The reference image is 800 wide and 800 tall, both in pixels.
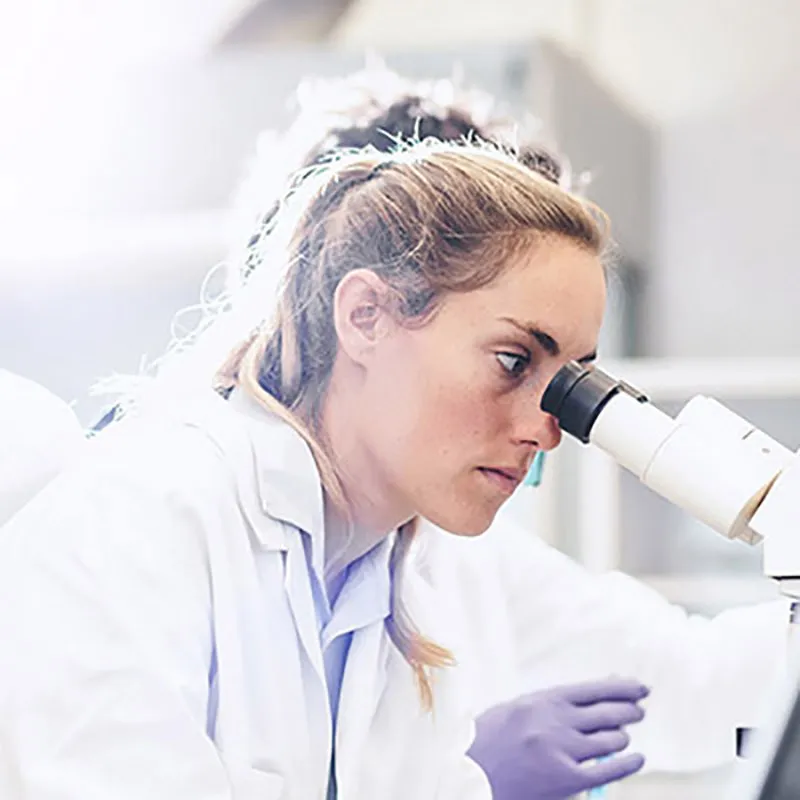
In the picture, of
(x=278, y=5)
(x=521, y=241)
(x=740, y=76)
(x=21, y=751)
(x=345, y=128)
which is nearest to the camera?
(x=21, y=751)

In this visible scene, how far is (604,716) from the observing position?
1.11m

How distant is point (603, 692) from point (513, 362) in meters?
0.33

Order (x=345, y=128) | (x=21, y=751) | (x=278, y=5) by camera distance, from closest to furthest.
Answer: (x=21, y=751) → (x=345, y=128) → (x=278, y=5)

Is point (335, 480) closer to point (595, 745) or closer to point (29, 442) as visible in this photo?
point (29, 442)

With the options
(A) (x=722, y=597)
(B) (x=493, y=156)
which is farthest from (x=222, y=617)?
(A) (x=722, y=597)

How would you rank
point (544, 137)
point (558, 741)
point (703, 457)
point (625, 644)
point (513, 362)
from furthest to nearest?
point (544, 137)
point (625, 644)
point (558, 741)
point (513, 362)
point (703, 457)

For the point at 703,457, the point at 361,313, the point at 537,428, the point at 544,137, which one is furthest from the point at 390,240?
the point at 544,137

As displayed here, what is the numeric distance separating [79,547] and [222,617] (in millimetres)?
96

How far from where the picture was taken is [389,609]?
1009 millimetres

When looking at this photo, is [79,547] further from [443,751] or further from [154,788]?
[443,751]

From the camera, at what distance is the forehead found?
923 millimetres

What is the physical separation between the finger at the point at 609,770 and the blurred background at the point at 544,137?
0.99 feet

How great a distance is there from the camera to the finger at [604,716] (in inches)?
43.1

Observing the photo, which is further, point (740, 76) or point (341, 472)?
point (740, 76)
